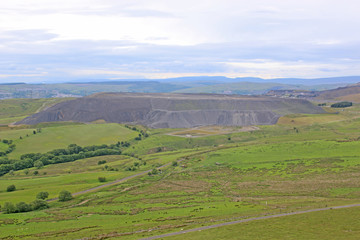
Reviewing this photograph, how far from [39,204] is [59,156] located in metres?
60.2

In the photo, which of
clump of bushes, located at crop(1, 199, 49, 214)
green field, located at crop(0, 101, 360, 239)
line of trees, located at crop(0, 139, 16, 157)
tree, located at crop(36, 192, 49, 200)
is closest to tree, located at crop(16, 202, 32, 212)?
clump of bushes, located at crop(1, 199, 49, 214)

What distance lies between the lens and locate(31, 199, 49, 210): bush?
→ 64012 millimetres

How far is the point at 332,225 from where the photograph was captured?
127 ft

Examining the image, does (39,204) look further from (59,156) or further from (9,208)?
(59,156)

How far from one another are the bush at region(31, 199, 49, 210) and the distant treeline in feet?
151

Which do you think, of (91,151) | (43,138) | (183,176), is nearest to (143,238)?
(183,176)

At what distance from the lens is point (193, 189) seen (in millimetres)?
74000

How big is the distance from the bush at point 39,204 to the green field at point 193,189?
8.17 feet

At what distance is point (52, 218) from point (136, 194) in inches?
810

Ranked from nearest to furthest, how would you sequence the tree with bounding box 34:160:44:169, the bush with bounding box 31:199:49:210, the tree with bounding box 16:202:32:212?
1. the tree with bounding box 16:202:32:212
2. the bush with bounding box 31:199:49:210
3. the tree with bounding box 34:160:44:169

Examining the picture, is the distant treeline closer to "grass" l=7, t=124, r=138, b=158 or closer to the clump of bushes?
"grass" l=7, t=124, r=138, b=158

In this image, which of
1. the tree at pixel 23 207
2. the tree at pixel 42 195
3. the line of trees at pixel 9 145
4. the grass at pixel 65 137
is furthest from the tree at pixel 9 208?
the line of trees at pixel 9 145

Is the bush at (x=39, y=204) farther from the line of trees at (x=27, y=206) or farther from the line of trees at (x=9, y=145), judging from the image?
the line of trees at (x=9, y=145)

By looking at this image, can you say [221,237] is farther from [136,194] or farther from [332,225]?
[136,194]
